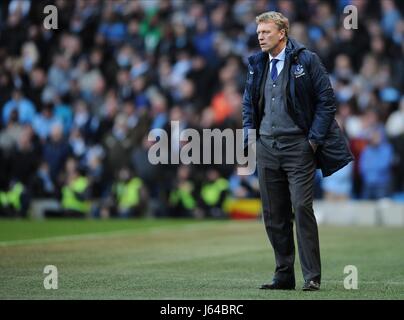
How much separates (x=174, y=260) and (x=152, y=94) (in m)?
11.4

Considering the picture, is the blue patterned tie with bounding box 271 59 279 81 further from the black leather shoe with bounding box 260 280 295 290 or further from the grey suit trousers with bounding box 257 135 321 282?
the black leather shoe with bounding box 260 280 295 290

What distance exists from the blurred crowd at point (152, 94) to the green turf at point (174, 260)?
232 cm

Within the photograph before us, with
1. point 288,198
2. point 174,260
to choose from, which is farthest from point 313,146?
point 174,260

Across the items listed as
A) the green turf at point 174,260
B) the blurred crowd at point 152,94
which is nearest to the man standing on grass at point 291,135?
the green turf at point 174,260

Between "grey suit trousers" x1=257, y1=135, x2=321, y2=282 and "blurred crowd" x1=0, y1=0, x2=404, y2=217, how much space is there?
37.4 ft

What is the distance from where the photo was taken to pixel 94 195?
22422 millimetres

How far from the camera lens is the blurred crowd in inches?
837

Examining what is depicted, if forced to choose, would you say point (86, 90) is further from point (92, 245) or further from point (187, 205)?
point (92, 245)

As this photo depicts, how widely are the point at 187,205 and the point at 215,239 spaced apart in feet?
20.1

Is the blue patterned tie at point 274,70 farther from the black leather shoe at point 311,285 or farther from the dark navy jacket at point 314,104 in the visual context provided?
the black leather shoe at point 311,285

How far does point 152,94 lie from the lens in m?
23.2

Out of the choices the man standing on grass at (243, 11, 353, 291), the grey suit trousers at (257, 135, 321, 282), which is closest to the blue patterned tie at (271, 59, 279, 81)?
the man standing on grass at (243, 11, 353, 291)
